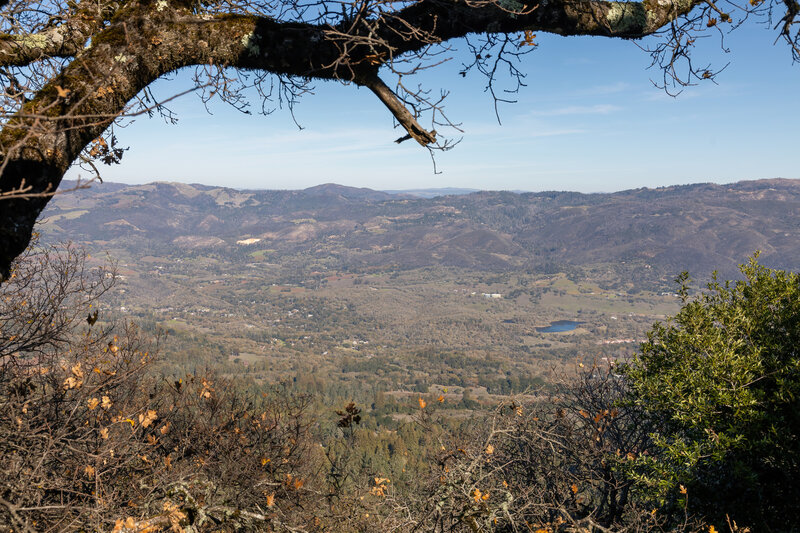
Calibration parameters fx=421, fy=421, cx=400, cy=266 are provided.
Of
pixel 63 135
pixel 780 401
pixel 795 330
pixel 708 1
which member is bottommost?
pixel 780 401

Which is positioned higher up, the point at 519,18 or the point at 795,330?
the point at 519,18

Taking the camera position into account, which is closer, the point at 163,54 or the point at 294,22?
the point at 163,54

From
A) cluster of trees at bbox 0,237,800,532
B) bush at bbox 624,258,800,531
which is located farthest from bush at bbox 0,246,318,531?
bush at bbox 624,258,800,531

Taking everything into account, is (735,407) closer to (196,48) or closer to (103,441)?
(196,48)

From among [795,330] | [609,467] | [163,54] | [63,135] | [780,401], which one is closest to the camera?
[63,135]

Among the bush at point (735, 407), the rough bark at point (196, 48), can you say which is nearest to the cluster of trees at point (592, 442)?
the bush at point (735, 407)

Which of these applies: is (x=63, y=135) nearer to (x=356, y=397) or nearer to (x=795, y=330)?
(x=795, y=330)

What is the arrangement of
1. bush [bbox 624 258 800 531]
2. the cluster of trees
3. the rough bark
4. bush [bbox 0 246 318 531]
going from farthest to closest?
bush [bbox 624 258 800 531] < the cluster of trees < bush [bbox 0 246 318 531] < the rough bark

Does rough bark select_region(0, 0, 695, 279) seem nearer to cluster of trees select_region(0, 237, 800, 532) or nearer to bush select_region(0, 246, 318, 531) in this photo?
bush select_region(0, 246, 318, 531)

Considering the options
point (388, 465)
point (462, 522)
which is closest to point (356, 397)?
point (388, 465)

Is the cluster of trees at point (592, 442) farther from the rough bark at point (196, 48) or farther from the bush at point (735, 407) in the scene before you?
the rough bark at point (196, 48)
